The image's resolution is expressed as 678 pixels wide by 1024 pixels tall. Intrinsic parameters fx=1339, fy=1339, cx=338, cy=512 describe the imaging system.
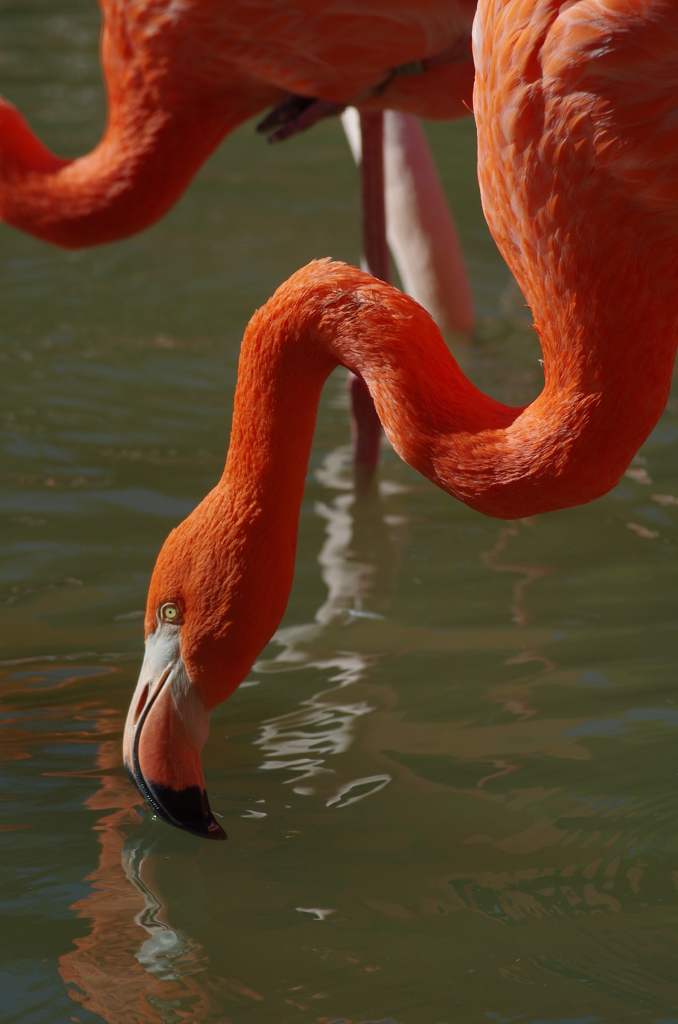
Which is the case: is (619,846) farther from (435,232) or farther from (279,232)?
(279,232)

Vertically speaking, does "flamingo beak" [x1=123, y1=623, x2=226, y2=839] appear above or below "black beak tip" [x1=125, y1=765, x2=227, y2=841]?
above

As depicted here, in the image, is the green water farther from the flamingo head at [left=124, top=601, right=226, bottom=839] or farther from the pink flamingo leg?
the pink flamingo leg

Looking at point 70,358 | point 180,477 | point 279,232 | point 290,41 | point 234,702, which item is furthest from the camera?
point 279,232

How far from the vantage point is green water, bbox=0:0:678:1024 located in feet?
7.59

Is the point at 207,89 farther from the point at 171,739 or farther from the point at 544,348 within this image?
the point at 171,739

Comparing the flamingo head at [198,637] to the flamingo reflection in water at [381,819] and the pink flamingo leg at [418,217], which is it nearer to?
the flamingo reflection in water at [381,819]

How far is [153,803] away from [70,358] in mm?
2803

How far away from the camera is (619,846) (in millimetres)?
2592

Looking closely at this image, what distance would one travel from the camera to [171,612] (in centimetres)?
264

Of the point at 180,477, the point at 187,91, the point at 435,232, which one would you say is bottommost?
the point at 180,477

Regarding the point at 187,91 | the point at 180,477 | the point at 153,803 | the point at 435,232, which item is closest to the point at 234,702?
the point at 153,803

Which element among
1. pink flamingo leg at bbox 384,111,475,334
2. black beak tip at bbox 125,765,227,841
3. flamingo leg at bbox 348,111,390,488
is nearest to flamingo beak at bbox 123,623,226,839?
black beak tip at bbox 125,765,227,841

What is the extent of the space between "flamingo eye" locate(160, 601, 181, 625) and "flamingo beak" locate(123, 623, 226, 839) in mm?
15

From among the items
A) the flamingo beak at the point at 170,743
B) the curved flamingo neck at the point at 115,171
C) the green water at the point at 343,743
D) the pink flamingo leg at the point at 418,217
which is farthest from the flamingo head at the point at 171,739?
the pink flamingo leg at the point at 418,217
